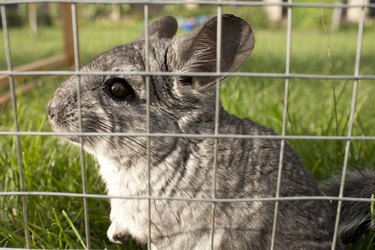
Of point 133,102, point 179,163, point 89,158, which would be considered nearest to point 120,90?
point 133,102

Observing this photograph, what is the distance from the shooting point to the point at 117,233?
178cm

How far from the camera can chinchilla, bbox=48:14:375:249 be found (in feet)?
5.43

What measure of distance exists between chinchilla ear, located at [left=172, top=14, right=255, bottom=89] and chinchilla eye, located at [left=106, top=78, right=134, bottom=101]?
0.60 feet

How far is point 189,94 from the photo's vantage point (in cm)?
168

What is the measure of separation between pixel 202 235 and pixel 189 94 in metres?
0.50

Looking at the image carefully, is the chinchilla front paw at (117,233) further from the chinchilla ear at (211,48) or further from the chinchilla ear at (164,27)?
the chinchilla ear at (164,27)

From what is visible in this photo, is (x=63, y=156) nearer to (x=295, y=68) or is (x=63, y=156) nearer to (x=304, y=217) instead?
(x=304, y=217)

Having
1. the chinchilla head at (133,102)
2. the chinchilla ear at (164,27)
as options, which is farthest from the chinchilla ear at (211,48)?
the chinchilla ear at (164,27)

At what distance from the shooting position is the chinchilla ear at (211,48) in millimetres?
1426

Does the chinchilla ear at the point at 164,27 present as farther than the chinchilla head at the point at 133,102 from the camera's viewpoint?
Yes

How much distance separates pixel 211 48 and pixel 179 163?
0.43 m

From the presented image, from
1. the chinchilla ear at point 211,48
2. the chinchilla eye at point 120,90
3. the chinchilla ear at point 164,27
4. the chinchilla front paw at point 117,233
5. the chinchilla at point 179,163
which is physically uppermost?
the chinchilla ear at point 164,27

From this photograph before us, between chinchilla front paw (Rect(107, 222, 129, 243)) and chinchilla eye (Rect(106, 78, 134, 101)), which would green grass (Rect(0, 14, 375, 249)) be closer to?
chinchilla front paw (Rect(107, 222, 129, 243))

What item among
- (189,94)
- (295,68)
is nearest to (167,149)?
(189,94)
